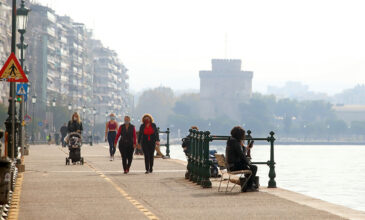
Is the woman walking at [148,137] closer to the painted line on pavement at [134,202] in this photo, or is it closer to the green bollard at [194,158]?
the painted line on pavement at [134,202]

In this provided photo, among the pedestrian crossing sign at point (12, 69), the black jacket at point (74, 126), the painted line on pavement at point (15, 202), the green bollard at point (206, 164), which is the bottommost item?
the painted line on pavement at point (15, 202)

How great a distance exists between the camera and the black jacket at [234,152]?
21359mm

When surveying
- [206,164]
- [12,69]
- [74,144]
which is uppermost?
[12,69]

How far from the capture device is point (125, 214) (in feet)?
54.0

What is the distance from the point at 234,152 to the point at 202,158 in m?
2.41

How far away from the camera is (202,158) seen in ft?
78.0

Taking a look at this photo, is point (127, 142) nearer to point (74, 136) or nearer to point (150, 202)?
point (74, 136)

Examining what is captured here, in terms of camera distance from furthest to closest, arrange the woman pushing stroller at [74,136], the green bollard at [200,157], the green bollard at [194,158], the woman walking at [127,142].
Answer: the woman pushing stroller at [74,136] → the woman walking at [127,142] → the green bollard at [194,158] → the green bollard at [200,157]

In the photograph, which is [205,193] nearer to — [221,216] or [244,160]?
[244,160]

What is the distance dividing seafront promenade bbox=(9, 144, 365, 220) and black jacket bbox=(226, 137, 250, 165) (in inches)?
28.7

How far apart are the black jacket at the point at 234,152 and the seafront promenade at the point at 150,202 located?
73cm

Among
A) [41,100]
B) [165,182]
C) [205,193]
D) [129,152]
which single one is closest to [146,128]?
[129,152]

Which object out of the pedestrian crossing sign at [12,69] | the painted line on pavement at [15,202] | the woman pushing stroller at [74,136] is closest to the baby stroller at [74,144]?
the woman pushing stroller at [74,136]

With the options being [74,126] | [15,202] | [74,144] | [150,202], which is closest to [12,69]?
[15,202]
